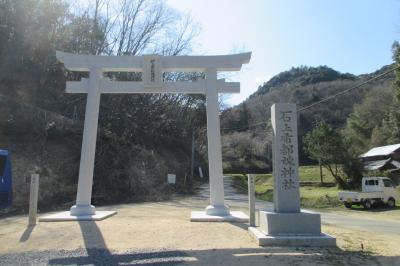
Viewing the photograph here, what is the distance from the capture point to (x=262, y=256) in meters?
7.65

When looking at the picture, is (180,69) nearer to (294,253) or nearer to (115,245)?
(115,245)

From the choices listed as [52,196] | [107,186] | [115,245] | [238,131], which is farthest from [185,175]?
[238,131]

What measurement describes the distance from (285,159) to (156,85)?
581cm

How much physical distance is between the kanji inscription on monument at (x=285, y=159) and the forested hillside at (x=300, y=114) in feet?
155

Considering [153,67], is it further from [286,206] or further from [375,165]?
[375,165]

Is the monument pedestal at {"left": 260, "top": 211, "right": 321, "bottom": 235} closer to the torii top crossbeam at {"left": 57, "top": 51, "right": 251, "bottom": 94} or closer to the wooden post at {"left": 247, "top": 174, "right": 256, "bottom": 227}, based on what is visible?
the wooden post at {"left": 247, "top": 174, "right": 256, "bottom": 227}

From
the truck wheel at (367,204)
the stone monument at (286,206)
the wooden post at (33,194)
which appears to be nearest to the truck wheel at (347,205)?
the truck wheel at (367,204)

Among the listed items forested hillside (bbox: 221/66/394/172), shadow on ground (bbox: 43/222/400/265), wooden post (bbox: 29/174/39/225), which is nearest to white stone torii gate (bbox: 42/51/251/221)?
wooden post (bbox: 29/174/39/225)

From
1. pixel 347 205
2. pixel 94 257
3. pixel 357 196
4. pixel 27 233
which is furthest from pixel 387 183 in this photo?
pixel 94 257

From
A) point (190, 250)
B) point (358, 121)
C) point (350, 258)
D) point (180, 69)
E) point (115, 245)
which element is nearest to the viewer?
point (350, 258)

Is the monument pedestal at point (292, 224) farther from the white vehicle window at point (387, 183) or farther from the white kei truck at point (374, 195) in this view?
the white vehicle window at point (387, 183)

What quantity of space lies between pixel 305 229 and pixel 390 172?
31.9 metres

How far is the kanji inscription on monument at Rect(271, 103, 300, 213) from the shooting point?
9.29 m

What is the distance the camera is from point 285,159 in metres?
9.57
